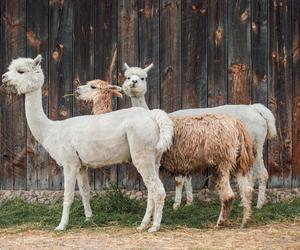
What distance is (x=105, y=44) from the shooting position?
9609mm

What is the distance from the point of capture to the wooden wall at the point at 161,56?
31.1 feet

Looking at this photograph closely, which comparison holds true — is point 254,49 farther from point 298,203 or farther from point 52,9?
point 52,9

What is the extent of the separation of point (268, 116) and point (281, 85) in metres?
0.77

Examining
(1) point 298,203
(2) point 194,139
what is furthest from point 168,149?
(1) point 298,203

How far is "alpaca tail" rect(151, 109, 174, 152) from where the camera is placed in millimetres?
7578

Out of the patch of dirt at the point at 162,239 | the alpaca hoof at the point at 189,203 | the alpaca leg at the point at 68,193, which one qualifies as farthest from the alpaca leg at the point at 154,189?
the alpaca hoof at the point at 189,203

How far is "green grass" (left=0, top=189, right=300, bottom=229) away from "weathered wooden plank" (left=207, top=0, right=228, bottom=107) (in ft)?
5.54

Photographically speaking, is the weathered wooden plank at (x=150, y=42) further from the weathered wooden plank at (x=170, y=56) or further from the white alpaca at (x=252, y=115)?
the white alpaca at (x=252, y=115)

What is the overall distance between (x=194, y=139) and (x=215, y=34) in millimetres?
2300

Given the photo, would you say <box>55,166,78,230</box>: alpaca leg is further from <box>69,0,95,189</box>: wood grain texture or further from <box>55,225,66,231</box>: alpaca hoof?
<box>69,0,95,189</box>: wood grain texture

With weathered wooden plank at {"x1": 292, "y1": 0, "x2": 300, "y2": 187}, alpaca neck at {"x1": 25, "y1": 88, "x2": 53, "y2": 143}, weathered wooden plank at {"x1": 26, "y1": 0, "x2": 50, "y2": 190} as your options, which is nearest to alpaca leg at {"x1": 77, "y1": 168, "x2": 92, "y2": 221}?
alpaca neck at {"x1": 25, "y1": 88, "x2": 53, "y2": 143}

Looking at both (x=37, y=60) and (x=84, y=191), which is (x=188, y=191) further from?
(x=37, y=60)

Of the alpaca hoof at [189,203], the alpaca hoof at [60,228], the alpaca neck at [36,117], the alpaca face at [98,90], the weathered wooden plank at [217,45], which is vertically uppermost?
the weathered wooden plank at [217,45]

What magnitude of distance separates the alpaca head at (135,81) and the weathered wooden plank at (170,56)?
0.55 meters
